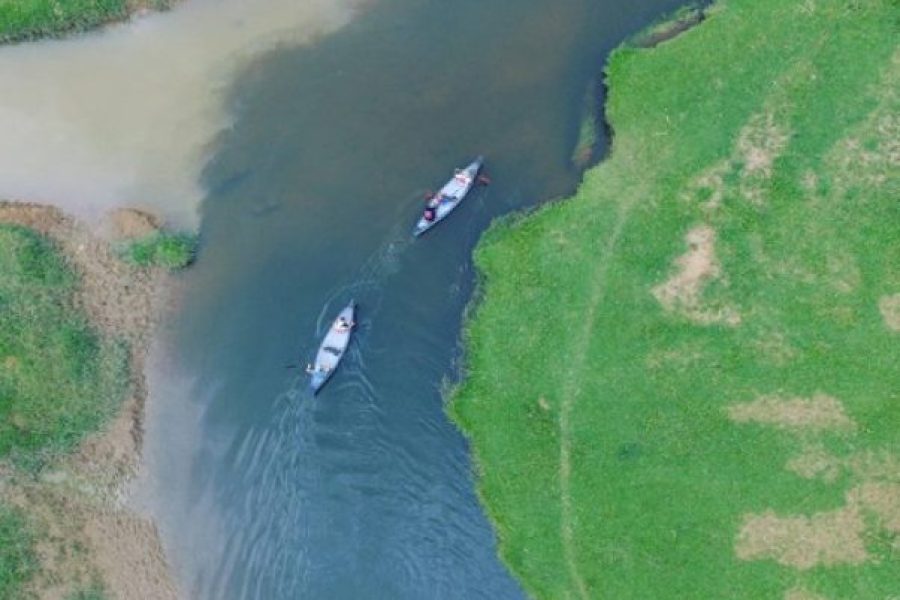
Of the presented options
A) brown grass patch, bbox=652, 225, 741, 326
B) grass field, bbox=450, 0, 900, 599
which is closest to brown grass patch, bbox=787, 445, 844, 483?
grass field, bbox=450, 0, 900, 599

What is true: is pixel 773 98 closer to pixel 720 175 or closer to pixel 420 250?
pixel 720 175

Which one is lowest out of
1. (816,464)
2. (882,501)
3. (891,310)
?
(882,501)

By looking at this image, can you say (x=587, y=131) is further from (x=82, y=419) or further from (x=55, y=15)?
(x=82, y=419)

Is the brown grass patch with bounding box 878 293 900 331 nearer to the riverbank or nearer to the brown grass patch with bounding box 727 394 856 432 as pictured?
the brown grass patch with bounding box 727 394 856 432

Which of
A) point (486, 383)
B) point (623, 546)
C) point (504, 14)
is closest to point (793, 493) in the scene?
point (623, 546)

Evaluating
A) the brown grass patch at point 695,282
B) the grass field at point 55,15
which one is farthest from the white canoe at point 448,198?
the grass field at point 55,15

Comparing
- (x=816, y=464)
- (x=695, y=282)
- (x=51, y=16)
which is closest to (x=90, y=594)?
(x=51, y=16)

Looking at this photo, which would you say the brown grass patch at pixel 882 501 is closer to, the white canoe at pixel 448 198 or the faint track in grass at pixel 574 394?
the faint track in grass at pixel 574 394
